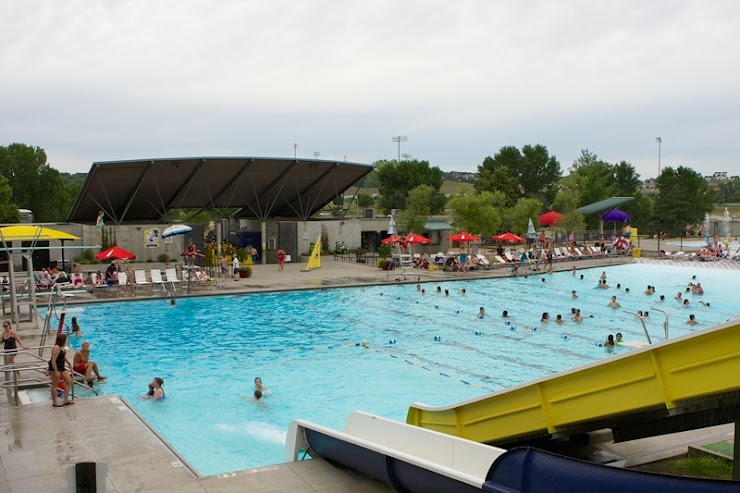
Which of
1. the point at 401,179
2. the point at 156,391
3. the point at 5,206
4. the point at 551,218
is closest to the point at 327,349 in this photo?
the point at 156,391

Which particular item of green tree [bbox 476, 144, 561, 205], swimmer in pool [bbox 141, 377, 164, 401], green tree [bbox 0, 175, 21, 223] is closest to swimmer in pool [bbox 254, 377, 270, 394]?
swimmer in pool [bbox 141, 377, 164, 401]

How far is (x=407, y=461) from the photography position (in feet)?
20.4

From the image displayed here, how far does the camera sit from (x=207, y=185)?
36.7 m

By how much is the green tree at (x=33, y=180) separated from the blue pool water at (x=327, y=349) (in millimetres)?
45897

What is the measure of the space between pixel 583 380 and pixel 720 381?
132 cm

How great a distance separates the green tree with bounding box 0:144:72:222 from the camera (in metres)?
63.0

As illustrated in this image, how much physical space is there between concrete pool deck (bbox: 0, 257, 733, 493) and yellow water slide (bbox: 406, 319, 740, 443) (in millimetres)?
1351

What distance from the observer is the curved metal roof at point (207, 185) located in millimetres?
33094

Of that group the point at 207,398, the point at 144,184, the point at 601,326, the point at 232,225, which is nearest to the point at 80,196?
the point at 144,184

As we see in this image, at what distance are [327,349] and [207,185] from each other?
20.5 meters

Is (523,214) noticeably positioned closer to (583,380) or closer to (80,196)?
(80,196)

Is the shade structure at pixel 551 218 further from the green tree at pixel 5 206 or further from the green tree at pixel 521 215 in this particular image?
the green tree at pixel 5 206

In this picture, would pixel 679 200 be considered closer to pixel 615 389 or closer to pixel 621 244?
pixel 621 244

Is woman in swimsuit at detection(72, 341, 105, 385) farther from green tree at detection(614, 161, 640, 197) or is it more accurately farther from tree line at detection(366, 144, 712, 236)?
green tree at detection(614, 161, 640, 197)
